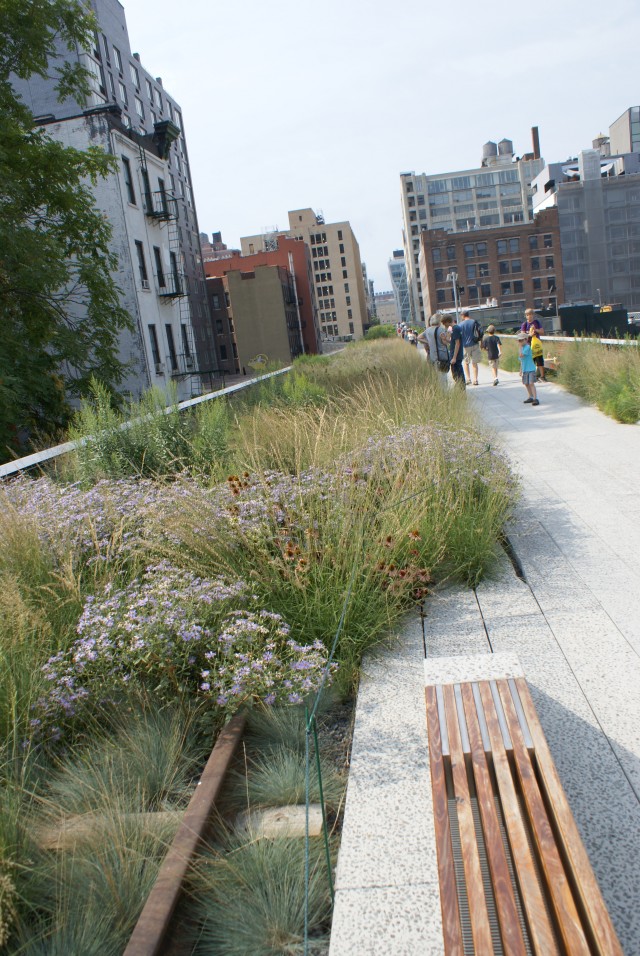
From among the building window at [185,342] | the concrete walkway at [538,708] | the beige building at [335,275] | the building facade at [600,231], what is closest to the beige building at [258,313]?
the building window at [185,342]

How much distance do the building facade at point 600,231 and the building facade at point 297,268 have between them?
35.2 m

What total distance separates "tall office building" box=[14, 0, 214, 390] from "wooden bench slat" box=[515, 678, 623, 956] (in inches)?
989

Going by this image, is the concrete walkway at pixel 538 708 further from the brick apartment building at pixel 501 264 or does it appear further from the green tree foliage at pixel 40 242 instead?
the brick apartment building at pixel 501 264

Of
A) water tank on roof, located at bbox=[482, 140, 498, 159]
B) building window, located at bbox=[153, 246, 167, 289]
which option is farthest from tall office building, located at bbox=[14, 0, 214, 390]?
water tank on roof, located at bbox=[482, 140, 498, 159]

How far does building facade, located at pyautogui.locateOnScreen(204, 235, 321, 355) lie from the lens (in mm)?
92812

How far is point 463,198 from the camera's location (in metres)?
152

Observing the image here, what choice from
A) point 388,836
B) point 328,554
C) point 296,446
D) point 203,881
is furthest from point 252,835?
point 296,446

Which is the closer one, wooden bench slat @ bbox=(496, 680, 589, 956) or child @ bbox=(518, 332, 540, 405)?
wooden bench slat @ bbox=(496, 680, 589, 956)

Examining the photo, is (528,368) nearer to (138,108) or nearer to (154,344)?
(154,344)

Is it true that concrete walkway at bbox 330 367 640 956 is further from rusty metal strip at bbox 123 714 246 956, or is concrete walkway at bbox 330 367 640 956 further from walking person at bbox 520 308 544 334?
walking person at bbox 520 308 544 334

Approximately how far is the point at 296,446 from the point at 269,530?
2448 millimetres

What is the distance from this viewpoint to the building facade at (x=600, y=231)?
100 metres

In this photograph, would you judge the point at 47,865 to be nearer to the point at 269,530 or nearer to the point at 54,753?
the point at 54,753

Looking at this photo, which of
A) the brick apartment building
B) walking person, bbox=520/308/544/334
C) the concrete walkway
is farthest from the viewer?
the brick apartment building
